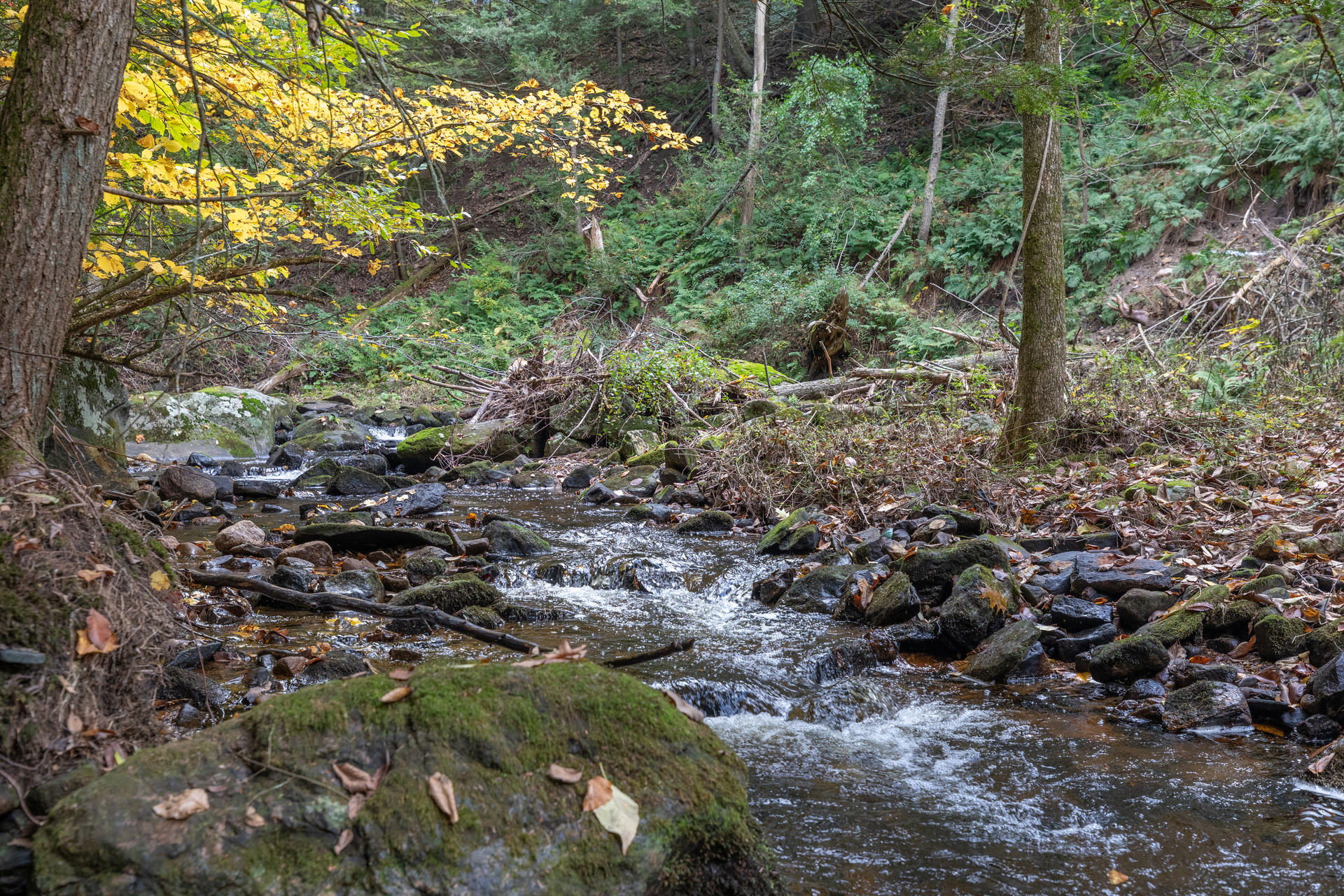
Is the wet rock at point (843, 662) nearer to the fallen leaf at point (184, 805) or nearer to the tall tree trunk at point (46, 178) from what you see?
the fallen leaf at point (184, 805)

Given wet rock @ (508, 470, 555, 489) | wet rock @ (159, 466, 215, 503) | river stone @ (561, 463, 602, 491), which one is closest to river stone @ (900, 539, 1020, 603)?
river stone @ (561, 463, 602, 491)

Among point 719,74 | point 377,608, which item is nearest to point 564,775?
point 377,608

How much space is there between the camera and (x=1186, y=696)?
3.82 metres

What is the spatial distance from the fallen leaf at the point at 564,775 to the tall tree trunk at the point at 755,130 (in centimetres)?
1972

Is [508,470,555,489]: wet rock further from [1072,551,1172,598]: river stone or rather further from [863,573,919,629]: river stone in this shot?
[1072,551,1172,598]: river stone

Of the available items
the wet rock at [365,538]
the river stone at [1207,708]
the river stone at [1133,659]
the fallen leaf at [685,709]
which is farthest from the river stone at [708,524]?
the fallen leaf at [685,709]

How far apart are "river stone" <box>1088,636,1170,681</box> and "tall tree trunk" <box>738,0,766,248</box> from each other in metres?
17.6

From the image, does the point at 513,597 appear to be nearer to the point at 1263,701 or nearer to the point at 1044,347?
the point at 1263,701

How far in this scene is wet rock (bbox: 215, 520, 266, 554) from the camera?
22.0 feet

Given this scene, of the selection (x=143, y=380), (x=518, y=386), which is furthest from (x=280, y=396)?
Answer: (x=518, y=386)

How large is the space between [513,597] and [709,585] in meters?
1.53

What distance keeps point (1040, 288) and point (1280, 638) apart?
4.33 meters

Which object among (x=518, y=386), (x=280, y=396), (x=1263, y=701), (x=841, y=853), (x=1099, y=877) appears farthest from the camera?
(x=280, y=396)

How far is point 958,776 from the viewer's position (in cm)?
344
